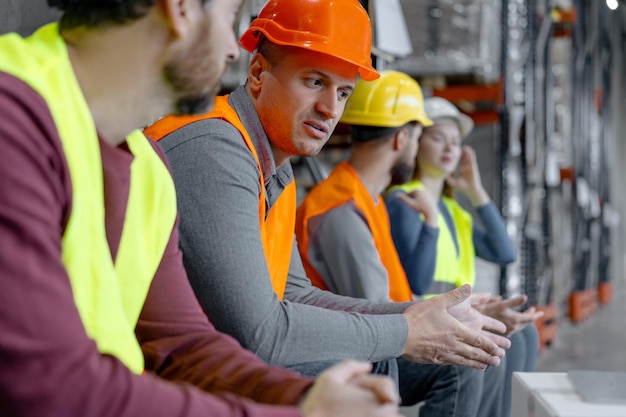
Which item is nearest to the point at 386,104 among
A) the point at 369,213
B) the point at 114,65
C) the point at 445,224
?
the point at 369,213

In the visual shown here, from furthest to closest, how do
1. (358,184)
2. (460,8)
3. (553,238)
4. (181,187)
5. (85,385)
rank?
(553,238)
(460,8)
(358,184)
(181,187)
(85,385)

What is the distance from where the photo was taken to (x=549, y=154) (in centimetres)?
681

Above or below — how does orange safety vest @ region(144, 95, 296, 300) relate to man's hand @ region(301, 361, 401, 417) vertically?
above

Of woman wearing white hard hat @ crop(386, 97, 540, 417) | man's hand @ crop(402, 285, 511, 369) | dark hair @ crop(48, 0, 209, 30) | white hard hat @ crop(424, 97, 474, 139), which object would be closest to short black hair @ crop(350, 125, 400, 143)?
woman wearing white hard hat @ crop(386, 97, 540, 417)

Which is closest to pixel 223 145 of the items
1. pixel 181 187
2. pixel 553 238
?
pixel 181 187

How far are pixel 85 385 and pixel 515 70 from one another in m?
5.47

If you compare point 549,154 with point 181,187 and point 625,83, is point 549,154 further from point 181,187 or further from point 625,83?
point 625,83

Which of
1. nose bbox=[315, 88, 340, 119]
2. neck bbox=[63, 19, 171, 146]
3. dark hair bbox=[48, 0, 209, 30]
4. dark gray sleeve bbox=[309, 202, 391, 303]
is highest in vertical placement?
nose bbox=[315, 88, 340, 119]

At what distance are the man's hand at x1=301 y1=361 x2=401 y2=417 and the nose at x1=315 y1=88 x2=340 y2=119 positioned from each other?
101 cm

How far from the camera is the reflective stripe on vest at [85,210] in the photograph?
0.88 meters

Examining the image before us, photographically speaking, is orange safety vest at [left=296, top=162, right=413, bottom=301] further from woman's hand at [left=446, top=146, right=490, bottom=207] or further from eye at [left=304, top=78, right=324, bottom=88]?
woman's hand at [left=446, top=146, right=490, bottom=207]

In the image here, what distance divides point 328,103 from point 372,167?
1.14m

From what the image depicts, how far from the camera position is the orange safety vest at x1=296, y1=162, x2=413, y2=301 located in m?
2.58

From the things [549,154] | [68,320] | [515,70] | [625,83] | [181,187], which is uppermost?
[625,83]
